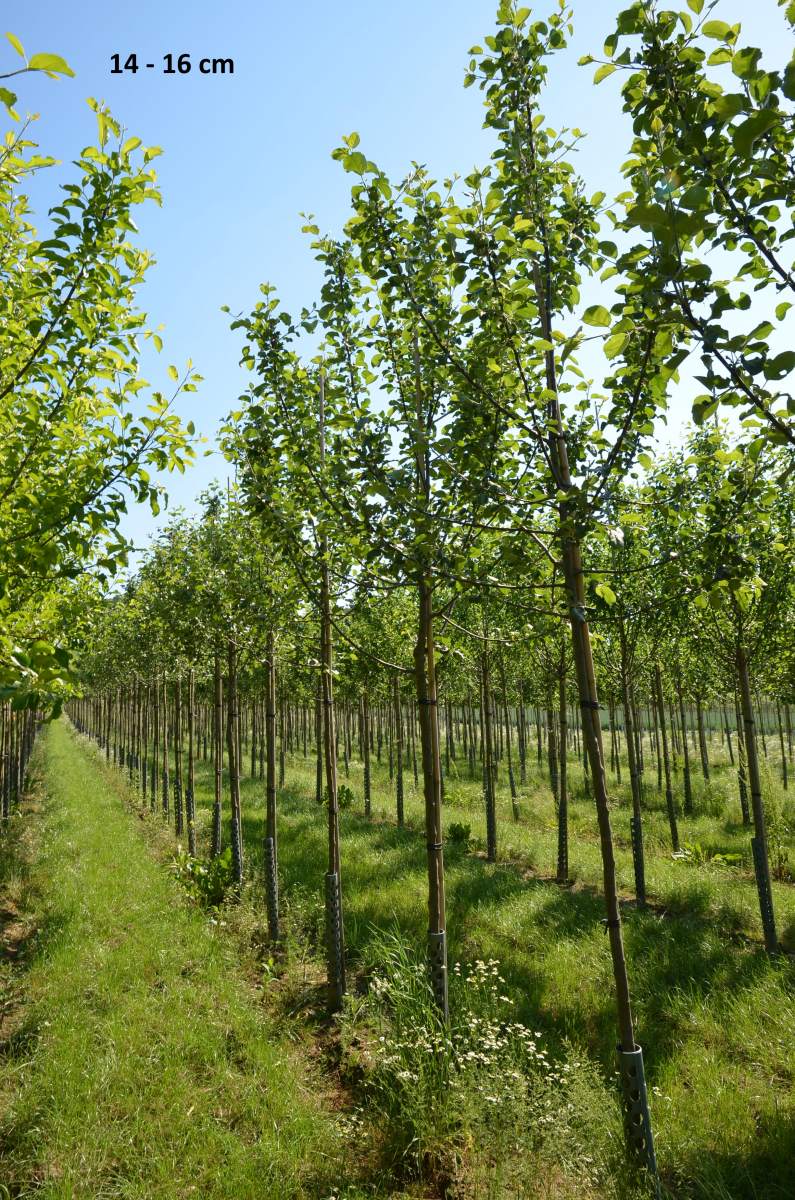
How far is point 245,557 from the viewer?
29.0ft

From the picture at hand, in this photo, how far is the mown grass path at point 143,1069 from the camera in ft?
13.6

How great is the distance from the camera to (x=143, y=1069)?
5191 mm

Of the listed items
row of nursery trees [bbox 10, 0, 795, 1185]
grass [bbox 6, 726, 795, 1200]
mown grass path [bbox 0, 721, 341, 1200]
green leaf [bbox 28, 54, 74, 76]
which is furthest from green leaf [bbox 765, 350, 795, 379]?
mown grass path [bbox 0, 721, 341, 1200]

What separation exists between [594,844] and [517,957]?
7.35 m

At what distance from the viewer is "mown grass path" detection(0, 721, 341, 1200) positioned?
13.6 ft

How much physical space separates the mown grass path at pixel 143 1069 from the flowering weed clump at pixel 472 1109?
49 centimetres

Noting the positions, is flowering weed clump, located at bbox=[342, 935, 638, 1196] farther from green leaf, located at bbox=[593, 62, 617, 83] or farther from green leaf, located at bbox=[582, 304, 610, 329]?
green leaf, located at bbox=[593, 62, 617, 83]

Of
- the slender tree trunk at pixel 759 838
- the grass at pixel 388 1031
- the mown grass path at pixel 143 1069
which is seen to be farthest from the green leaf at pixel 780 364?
the slender tree trunk at pixel 759 838

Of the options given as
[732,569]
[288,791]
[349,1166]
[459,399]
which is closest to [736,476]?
[732,569]

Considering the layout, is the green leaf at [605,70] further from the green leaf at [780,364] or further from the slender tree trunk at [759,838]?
the slender tree trunk at [759,838]

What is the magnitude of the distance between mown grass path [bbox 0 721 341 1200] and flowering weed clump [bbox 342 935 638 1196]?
49cm

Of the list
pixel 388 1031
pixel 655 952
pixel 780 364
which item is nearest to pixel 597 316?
pixel 780 364

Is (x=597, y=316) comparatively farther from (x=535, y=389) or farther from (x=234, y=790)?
(x=234, y=790)

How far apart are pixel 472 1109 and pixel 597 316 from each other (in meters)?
4.60
